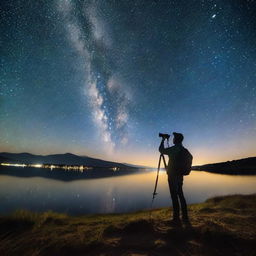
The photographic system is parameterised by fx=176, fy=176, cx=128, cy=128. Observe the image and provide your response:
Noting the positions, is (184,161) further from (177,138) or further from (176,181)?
(177,138)

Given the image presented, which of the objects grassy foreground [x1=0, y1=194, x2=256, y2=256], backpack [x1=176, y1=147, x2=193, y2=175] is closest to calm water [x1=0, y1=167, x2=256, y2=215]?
grassy foreground [x1=0, y1=194, x2=256, y2=256]

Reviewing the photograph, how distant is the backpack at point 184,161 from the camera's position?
625cm

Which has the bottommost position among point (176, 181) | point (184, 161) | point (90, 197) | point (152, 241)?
point (90, 197)

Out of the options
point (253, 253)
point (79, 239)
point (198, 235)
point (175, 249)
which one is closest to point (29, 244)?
point (79, 239)

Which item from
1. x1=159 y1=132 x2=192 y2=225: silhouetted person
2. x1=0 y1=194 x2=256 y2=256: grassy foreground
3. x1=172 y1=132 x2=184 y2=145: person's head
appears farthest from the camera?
x1=172 y1=132 x2=184 y2=145: person's head

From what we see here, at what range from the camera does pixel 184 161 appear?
248 inches

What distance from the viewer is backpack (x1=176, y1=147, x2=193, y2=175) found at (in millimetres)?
6246

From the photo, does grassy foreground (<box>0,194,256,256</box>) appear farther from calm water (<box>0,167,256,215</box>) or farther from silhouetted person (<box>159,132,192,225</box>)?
calm water (<box>0,167,256,215</box>)

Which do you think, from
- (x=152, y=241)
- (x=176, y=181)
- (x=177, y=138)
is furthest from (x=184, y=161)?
(x=152, y=241)

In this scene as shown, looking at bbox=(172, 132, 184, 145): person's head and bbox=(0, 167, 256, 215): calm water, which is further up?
bbox=(172, 132, 184, 145): person's head

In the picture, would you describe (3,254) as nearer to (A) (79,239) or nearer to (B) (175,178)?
(A) (79,239)

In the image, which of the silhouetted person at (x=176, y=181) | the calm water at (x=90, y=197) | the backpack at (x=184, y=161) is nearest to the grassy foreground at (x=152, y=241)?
the silhouetted person at (x=176, y=181)

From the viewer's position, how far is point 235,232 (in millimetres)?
4684

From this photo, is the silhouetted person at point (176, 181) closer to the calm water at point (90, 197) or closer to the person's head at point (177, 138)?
the person's head at point (177, 138)
